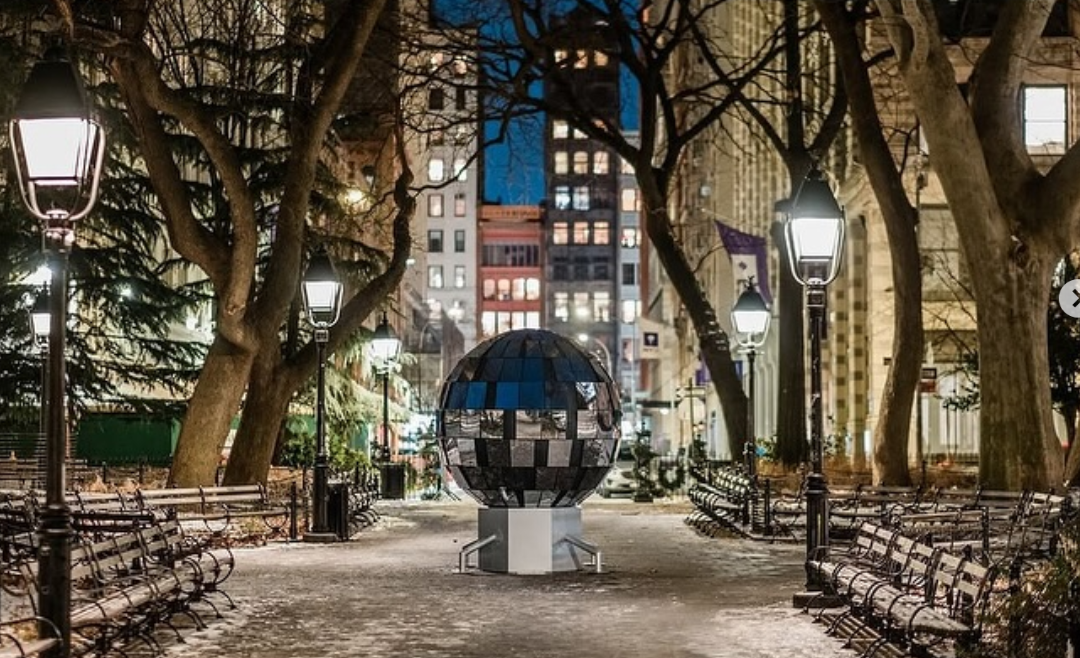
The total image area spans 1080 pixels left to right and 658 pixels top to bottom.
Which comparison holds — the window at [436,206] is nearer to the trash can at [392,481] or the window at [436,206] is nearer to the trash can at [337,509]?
the trash can at [392,481]

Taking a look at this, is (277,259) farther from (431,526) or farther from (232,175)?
(431,526)

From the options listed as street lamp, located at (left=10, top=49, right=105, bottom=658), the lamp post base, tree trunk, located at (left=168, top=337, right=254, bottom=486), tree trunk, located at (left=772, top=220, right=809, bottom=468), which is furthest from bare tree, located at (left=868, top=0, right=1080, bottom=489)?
street lamp, located at (left=10, top=49, right=105, bottom=658)

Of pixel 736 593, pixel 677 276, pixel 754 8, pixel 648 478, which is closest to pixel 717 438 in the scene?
pixel 754 8

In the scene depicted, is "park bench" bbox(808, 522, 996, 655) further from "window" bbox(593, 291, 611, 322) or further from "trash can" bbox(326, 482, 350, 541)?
"window" bbox(593, 291, 611, 322)

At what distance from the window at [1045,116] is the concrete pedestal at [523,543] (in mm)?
31076

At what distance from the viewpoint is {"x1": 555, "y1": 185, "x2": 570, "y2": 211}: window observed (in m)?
188

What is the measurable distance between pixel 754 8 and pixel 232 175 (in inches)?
2119

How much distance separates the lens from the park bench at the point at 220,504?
23.2m

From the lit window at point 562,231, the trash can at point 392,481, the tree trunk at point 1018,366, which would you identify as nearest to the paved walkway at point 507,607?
the tree trunk at point 1018,366

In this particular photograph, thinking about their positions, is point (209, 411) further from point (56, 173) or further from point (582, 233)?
point (582, 233)

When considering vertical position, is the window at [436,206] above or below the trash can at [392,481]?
above

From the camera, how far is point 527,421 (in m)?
19.9

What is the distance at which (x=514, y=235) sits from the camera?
620 ft

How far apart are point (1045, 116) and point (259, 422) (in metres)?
27.9
